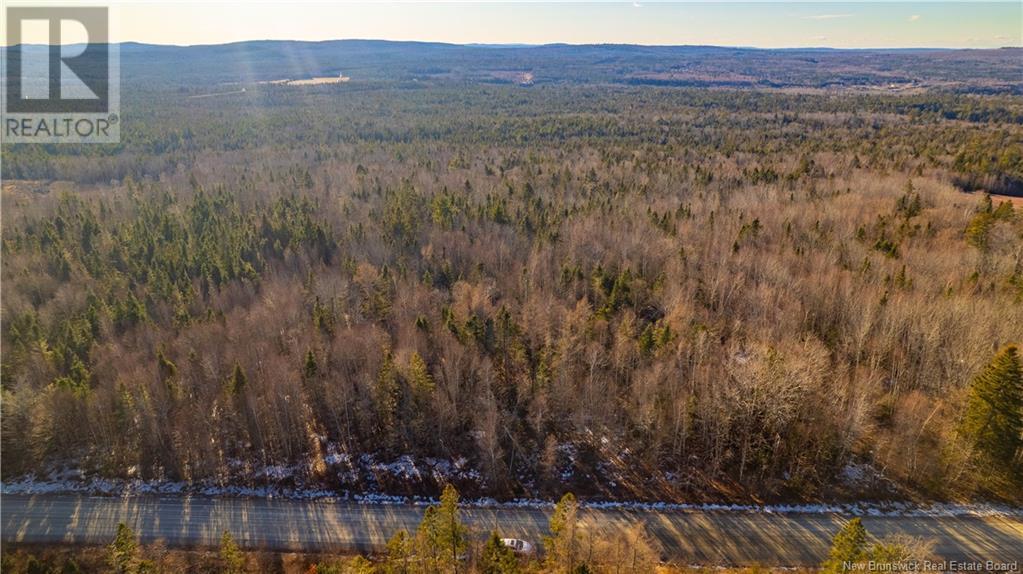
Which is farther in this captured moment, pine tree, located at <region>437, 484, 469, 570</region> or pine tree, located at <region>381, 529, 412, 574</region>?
pine tree, located at <region>381, 529, 412, 574</region>

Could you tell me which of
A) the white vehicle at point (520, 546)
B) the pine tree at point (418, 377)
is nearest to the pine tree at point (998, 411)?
the white vehicle at point (520, 546)

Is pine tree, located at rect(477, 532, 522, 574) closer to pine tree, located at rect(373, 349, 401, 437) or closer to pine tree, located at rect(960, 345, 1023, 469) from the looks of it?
pine tree, located at rect(373, 349, 401, 437)

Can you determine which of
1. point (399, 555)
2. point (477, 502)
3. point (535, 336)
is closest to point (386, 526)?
→ point (477, 502)

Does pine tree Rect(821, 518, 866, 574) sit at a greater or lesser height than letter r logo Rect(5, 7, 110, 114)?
lesser

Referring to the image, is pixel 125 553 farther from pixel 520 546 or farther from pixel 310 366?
pixel 520 546

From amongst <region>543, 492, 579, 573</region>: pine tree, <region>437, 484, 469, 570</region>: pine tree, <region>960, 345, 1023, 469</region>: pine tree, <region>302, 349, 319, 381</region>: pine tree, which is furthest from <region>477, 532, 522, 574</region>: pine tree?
<region>960, 345, 1023, 469</region>: pine tree

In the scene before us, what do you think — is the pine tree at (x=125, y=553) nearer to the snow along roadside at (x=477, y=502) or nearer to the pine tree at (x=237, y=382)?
the snow along roadside at (x=477, y=502)
